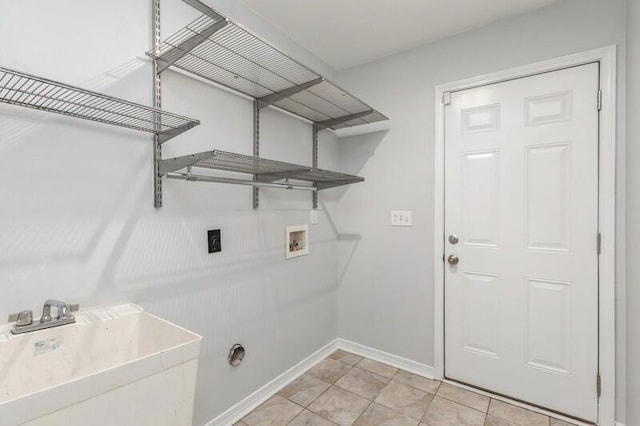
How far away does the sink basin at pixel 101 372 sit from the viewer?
0.73m

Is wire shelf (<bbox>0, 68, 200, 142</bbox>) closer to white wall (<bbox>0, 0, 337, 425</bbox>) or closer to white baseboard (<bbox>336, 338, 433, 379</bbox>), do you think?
white wall (<bbox>0, 0, 337, 425</bbox>)

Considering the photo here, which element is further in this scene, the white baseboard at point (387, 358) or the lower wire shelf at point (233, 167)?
the white baseboard at point (387, 358)

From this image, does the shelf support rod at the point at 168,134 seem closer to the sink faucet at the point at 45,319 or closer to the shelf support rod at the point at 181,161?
the shelf support rod at the point at 181,161

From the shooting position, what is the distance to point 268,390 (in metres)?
2.01

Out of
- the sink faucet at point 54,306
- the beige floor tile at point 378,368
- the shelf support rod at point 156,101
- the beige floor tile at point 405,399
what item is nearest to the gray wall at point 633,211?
the beige floor tile at point 405,399

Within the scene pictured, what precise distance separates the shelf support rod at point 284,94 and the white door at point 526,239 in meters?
1.02

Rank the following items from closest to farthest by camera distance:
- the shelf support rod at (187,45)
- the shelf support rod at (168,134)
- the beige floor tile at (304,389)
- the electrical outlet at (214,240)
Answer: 1. the shelf support rod at (187,45)
2. the shelf support rod at (168,134)
3. the electrical outlet at (214,240)
4. the beige floor tile at (304,389)

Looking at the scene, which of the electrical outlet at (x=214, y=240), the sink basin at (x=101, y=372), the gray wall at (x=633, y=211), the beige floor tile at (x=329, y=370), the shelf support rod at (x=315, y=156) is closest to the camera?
the sink basin at (x=101, y=372)

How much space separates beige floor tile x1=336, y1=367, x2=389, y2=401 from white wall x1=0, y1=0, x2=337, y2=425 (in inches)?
17.9

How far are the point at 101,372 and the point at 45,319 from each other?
452 mm

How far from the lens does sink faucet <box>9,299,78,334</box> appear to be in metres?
1.00

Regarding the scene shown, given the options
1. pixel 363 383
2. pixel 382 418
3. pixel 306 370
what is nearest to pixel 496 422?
pixel 382 418

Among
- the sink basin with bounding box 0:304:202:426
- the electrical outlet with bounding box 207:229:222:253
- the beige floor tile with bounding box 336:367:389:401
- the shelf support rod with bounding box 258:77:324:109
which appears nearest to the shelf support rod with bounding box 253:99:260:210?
the shelf support rod with bounding box 258:77:324:109

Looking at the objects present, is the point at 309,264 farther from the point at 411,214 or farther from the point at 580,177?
the point at 580,177
